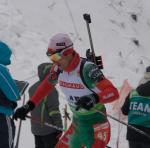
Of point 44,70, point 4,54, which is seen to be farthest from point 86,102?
point 44,70

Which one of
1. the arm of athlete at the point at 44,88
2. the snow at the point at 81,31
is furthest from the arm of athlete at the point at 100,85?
the snow at the point at 81,31

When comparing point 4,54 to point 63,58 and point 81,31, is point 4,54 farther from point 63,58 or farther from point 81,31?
point 81,31

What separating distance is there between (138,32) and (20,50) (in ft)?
14.5

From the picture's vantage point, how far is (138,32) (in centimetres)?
1504

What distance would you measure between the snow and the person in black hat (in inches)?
156

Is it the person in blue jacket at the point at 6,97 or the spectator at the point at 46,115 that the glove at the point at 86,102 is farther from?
the spectator at the point at 46,115

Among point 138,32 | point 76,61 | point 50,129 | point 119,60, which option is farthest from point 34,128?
point 138,32

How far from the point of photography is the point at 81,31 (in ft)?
46.0

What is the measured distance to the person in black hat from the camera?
6.23 metres

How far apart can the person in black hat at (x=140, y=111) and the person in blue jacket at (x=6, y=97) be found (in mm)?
1480

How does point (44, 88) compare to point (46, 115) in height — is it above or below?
above

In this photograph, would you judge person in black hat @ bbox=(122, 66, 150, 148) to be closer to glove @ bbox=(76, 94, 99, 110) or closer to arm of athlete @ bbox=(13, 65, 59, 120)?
glove @ bbox=(76, 94, 99, 110)

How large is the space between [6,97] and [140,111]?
1682 millimetres

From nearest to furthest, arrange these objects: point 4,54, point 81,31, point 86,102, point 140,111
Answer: point 86,102 → point 4,54 → point 140,111 → point 81,31
